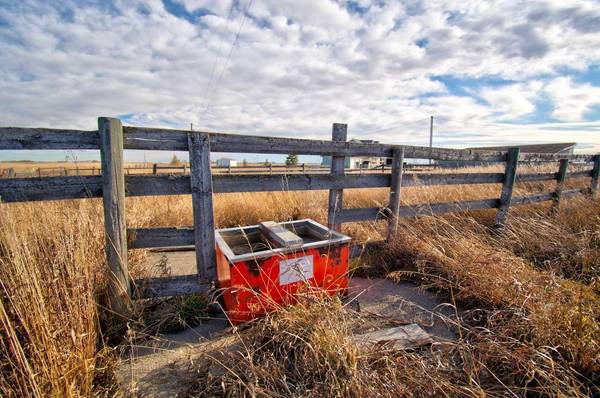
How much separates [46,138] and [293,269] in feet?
7.17

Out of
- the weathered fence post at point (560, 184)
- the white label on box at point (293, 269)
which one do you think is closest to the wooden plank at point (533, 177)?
the weathered fence post at point (560, 184)

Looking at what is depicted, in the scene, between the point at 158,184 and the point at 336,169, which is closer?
the point at 158,184

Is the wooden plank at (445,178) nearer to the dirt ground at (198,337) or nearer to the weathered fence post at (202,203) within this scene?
the dirt ground at (198,337)

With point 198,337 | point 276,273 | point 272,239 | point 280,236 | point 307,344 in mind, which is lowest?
point 198,337

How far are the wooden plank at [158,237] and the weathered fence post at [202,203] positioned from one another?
108 mm

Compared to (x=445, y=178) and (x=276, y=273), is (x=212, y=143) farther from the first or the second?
(x=445, y=178)

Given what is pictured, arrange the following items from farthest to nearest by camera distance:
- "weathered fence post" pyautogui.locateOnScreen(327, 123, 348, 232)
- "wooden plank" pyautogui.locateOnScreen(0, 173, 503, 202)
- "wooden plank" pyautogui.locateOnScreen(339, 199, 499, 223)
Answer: "wooden plank" pyautogui.locateOnScreen(339, 199, 499, 223), "weathered fence post" pyautogui.locateOnScreen(327, 123, 348, 232), "wooden plank" pyautogui.locateOnScreen(0, 173, 503, 202)

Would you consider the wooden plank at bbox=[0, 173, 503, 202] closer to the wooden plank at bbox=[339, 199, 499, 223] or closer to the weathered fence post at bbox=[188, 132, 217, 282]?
the weathered fence post at bbox=[188, 132, 217, 282]

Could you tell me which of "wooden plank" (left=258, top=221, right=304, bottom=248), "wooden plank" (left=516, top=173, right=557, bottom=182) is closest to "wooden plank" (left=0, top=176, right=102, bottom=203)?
"wooden plank" (left=258, top=221, right=304, bottom=248)

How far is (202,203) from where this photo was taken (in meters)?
2.43

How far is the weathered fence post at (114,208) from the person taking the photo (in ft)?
6.89

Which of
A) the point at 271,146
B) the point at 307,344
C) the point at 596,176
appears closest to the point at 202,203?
the point at 271,146

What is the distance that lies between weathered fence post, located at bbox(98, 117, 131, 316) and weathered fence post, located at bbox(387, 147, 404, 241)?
303cm

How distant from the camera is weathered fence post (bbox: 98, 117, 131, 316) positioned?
2100 millimetres
